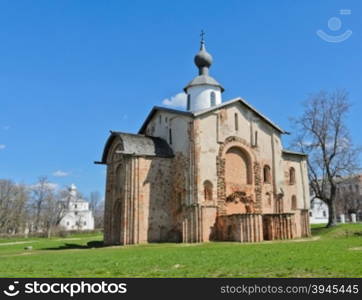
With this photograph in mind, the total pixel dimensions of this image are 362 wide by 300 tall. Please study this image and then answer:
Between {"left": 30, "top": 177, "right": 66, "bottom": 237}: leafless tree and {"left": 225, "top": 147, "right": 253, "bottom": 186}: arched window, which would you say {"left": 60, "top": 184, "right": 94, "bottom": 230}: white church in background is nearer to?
{"left": 30, "top": 177, "right": 66, "bottom": 237}: leafless tree

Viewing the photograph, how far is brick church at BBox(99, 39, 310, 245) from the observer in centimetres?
2511

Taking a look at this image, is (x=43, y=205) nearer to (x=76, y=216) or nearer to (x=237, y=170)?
(x=76, y=216)

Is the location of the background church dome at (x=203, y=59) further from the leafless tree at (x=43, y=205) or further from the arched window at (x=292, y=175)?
→ the leafless tree at (x=43, y=205)

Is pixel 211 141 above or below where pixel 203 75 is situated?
below

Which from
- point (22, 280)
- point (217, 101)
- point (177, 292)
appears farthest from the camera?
point (217, 101)

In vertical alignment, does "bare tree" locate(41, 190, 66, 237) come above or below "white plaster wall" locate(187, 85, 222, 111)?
below

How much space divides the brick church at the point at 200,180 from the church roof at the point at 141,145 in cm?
7

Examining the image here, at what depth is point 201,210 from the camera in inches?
985

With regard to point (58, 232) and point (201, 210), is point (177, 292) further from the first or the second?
point (58, 232)

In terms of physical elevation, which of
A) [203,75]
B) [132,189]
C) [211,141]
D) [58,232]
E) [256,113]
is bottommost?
[58,232]

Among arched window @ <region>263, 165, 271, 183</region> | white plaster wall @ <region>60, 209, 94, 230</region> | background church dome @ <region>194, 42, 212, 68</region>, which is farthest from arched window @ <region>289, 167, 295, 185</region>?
white plaster wall @ <region>60, 209, 94, 230</region>

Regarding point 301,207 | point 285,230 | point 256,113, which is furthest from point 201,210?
point 301,207

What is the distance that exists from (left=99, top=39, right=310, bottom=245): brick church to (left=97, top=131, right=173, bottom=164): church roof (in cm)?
7

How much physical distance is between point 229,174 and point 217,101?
791 centimetres
